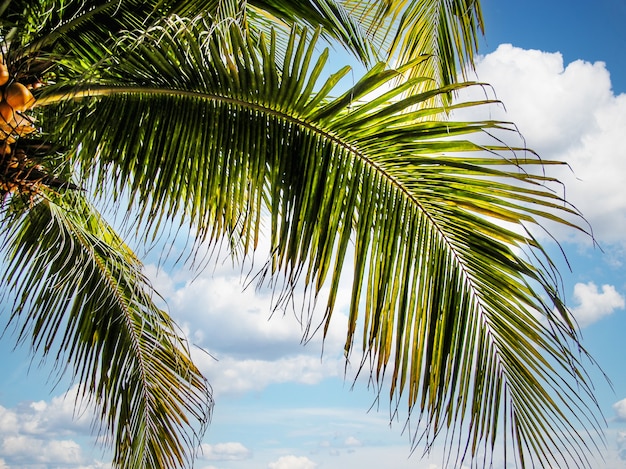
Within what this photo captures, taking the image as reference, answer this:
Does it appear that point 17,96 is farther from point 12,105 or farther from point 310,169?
point 310,169

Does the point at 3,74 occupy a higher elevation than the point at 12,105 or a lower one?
higher

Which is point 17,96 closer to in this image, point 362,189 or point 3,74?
point 3,74

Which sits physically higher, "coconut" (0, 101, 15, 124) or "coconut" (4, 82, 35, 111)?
"coconut" (4, 82, 35, 111)

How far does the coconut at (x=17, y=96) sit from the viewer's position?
9.29 ft

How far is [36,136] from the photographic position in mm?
3057

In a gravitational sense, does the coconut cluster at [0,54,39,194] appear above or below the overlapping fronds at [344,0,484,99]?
below

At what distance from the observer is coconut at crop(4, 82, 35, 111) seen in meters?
2.83

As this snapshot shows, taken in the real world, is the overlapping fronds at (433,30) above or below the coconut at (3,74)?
above

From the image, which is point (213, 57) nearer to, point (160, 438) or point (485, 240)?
point (485, 240)

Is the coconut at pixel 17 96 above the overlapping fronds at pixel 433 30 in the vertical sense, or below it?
below

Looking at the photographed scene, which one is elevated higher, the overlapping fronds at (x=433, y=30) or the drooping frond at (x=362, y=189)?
the overlapping fronds at (x=433, y=30)

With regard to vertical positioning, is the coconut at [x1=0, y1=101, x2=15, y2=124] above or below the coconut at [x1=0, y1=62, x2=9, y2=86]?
below

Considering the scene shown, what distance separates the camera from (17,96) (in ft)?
9.30

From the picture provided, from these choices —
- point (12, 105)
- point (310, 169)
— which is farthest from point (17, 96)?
point (310, 169)
